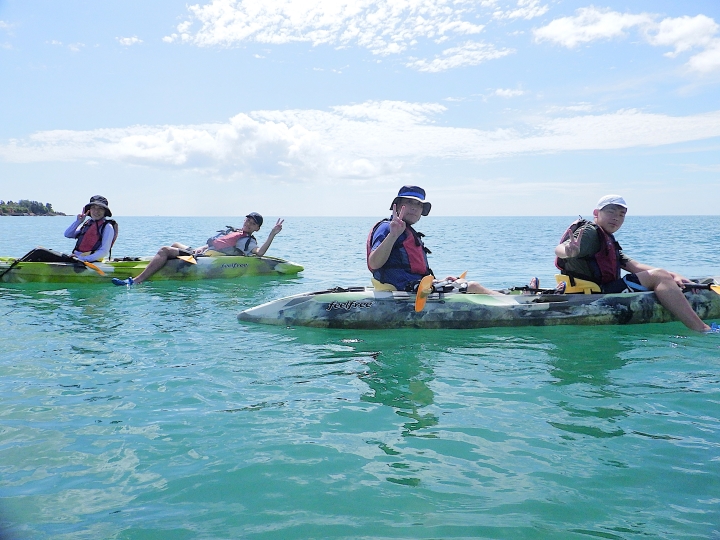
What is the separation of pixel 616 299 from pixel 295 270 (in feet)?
31.4

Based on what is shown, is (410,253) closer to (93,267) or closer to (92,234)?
(93,267)

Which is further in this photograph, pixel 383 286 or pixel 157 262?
pixel 157 262

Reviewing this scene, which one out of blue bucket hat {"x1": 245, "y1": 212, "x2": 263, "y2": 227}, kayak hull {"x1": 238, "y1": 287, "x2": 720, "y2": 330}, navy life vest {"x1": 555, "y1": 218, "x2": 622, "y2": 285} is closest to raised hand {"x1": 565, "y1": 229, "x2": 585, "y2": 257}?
navy life vest {"x1": 555, "y1": 218, "x2": 622, "y2": 285}

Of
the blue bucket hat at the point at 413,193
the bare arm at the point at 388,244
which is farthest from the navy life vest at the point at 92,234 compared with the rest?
the blue bucket hat at the point at 413,193

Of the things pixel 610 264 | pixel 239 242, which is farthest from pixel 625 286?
pixel 239 242

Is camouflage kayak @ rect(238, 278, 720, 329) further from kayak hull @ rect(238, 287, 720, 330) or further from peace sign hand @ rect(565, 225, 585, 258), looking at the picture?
peace sign hand @ rect(565, 225, 585, 258)

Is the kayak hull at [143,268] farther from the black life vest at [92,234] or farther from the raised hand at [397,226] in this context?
the raised hand at [397,226]

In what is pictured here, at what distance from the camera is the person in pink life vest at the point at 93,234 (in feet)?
44.3

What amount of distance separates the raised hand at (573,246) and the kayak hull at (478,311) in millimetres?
824

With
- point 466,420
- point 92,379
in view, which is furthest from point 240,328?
point 466,420

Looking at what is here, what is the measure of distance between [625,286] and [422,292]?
10.5 feet

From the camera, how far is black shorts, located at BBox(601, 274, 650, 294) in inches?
333

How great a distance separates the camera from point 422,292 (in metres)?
8.01

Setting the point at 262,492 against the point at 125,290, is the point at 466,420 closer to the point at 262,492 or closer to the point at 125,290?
the point at 262,492
